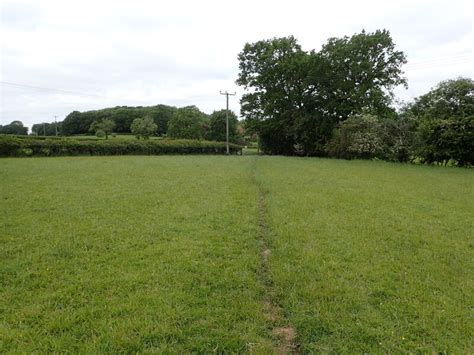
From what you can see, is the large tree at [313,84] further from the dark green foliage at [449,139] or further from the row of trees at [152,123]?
the row of trees at [152,123]

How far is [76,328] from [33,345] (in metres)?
0.34

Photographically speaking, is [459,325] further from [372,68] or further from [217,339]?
[372,68]

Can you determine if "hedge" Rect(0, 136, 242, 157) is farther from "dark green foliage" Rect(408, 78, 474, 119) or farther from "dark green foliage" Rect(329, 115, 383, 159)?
"dark green foliage" Rect(408, 78, 474, 119)

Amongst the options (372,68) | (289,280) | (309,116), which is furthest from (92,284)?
(372,68)

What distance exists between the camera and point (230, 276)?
4008 millimetres

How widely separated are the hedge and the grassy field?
748 inches

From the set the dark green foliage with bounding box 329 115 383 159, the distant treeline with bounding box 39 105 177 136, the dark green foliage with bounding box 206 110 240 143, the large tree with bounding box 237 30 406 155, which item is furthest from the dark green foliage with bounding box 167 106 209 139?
the dark green foliage with bounding box 329 115 383 159

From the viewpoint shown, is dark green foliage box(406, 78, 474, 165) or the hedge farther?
the hedge

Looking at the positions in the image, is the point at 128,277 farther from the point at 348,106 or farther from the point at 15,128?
the point at 15,128

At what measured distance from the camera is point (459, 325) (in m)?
3.01

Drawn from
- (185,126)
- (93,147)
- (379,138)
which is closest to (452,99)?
(379,138)

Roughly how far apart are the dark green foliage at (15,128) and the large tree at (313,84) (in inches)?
3011

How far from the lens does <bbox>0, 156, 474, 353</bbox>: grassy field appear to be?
281 centimetres

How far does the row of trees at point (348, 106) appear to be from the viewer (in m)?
21.6
